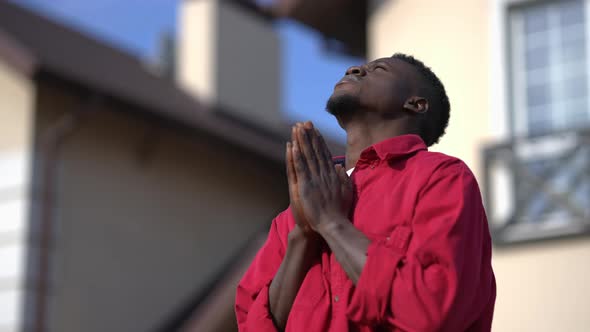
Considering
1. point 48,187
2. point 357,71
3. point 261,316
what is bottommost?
point 261,316

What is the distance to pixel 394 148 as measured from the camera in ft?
9.83

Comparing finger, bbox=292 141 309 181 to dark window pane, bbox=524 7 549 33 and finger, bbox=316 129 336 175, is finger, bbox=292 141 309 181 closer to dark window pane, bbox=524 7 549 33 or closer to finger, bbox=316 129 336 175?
finger, bbox=316 129 336 175

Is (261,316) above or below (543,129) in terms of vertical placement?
below

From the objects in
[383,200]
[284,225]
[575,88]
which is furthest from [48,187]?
[383,200]

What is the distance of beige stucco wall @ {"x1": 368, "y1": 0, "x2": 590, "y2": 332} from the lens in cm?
834

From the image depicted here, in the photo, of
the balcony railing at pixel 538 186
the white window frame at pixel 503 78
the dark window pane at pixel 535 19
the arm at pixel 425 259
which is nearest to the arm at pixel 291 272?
the arm at pixel 425 259

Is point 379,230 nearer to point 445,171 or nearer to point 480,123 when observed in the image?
point 445,171

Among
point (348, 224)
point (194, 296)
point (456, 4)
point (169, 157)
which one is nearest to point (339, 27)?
point (456, 4)

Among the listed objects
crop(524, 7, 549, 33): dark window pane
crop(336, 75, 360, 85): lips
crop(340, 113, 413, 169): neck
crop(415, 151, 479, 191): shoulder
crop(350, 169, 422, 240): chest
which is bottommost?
crop(350, 169, 422, 240): chest

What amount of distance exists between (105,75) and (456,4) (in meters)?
4.06

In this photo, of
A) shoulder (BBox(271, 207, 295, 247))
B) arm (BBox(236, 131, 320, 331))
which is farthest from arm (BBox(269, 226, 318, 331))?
shoulder (BBox(271, 207, 295, 247))

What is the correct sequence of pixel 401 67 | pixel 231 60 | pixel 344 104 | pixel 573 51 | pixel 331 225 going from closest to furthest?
pixel 331 225 < pixel 344 104 < pixel 401 67 < pixel 573 51 < pixel 231 60

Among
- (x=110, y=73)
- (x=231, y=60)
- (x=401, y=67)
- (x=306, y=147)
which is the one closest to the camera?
(x=306, y=147)

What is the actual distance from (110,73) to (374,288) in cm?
992
